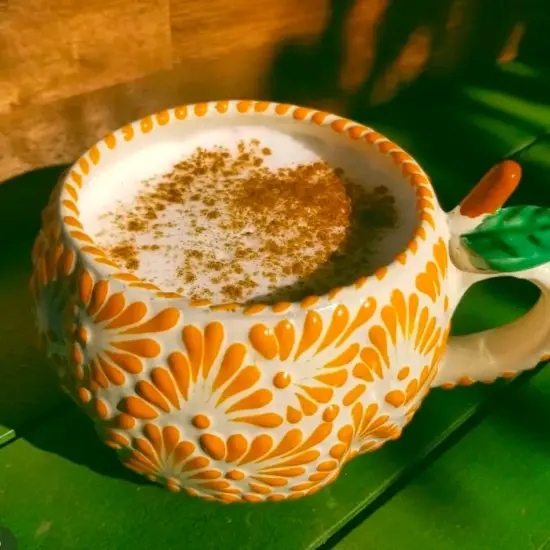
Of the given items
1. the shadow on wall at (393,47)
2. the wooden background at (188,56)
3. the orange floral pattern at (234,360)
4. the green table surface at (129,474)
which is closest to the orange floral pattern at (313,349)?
the orange floral pattern at (234,360)

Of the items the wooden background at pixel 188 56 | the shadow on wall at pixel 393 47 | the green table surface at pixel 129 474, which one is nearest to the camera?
the green table surface at pixel 129 474

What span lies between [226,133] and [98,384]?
9.3 inches

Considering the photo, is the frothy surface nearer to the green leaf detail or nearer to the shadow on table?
the green leaf detail

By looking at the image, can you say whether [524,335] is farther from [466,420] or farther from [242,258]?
[242,258]

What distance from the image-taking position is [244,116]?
579mm

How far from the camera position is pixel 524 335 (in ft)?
1.86

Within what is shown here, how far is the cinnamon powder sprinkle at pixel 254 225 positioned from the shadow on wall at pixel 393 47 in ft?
1.14

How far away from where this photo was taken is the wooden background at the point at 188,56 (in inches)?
27.0

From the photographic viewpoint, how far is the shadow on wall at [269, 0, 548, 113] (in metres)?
0.91

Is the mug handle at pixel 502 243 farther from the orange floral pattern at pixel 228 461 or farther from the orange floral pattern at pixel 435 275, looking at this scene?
the orange floral pattern at pixel 228 461

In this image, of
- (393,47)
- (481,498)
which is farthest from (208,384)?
(393,47)

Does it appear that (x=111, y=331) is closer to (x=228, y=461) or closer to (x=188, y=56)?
(x=228, y=461)

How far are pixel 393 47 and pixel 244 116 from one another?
482 millimetres

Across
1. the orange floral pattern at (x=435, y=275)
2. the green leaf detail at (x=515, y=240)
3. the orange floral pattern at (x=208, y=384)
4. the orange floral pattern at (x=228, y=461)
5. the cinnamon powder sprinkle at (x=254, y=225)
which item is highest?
the green leaf detail at (x=515, y=240)
